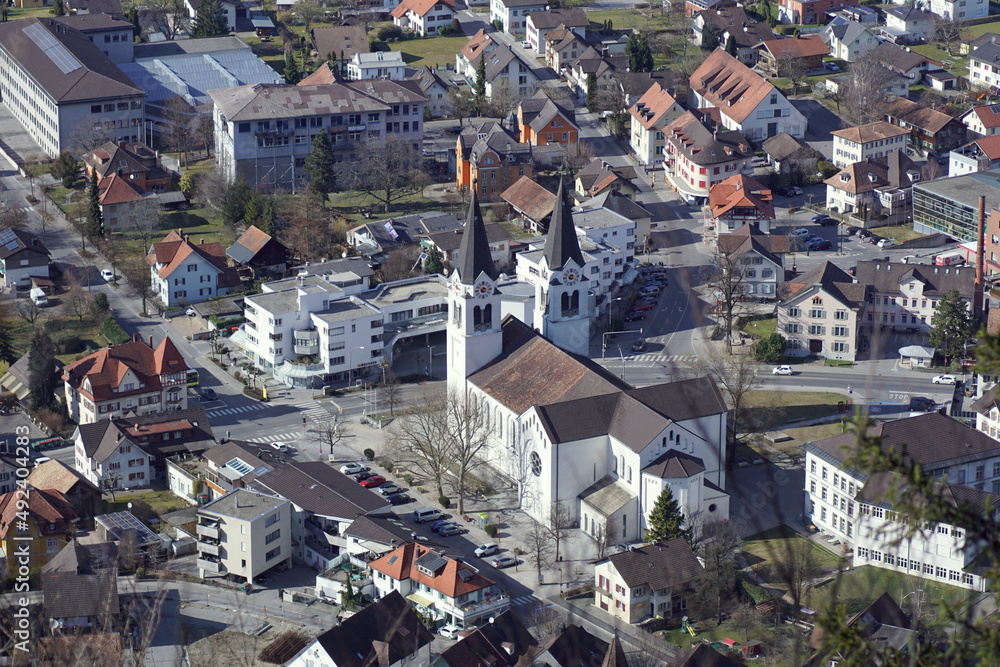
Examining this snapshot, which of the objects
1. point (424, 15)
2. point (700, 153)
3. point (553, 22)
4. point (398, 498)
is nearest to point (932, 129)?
point (700, 153)

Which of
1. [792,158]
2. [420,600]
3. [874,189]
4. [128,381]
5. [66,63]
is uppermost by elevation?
[66,63]

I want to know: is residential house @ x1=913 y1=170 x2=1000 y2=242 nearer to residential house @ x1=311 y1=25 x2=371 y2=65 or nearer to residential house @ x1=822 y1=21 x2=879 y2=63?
residential house @ x1=822 y1=21 x2=879 y2=63

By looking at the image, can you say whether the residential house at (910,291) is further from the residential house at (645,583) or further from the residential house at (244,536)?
the residential house at (244,536)

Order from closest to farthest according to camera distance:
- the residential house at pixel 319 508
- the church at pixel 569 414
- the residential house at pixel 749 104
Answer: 1. the residential house at pixel 319 508
2. the church at pixel 569 414
3. the residential house at pixel 749 104

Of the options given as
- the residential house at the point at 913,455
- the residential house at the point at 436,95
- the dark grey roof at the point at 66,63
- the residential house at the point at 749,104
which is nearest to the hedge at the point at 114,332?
the dark grey roof at the point at 66,63

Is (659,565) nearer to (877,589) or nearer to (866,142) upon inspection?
(877,589)

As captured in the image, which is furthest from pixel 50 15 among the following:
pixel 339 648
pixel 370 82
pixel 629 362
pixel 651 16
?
pixel 339 648
